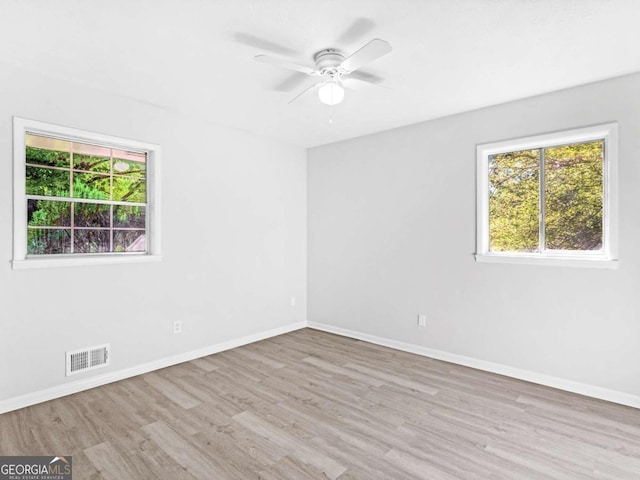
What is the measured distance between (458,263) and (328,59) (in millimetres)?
2372

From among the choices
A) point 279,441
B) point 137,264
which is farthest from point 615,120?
point 137,264

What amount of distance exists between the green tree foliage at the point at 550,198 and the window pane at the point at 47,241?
391cm

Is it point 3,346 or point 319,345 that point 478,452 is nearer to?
point 319,345

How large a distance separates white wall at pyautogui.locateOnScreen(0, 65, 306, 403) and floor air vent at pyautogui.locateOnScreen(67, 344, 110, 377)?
5cm

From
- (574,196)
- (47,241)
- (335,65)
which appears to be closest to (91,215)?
(47,241)

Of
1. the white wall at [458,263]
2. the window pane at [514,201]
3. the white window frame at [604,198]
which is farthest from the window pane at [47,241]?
the window pane at [514,201]

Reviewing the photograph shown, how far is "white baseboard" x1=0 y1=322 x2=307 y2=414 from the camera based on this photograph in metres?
2.70

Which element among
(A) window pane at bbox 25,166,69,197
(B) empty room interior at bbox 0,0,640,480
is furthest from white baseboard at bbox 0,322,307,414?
(A) window pane at bbox 25,166,69,197

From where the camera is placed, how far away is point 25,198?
276 centimetres

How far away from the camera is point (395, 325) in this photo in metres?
4.18

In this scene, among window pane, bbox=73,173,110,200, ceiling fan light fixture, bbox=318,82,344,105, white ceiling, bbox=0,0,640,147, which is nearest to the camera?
white ceiling, bbox=0,0,640,147

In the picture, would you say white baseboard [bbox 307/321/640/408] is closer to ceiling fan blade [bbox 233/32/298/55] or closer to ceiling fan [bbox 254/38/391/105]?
ceiling fan [bbox 254/38/391/105]

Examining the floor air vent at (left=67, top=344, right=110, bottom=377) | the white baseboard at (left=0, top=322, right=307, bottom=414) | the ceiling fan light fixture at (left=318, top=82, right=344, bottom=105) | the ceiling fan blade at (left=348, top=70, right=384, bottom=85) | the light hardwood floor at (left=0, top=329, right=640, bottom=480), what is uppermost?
the ceiling fan blade at (left=348, top=70, right=384, bottom=85)

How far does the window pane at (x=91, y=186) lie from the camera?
3084mm
